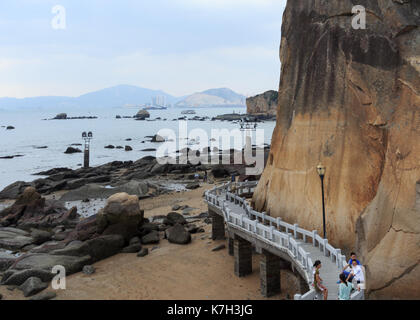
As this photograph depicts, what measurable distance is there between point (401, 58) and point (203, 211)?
24.3 m

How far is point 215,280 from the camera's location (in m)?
20.4

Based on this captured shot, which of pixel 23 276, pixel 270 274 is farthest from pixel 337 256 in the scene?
pixel 23 276

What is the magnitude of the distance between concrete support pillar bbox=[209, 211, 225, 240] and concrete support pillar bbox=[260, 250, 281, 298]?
8.35 metres

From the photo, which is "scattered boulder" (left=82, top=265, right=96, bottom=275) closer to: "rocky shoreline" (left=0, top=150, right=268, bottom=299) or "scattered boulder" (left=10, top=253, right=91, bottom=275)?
"rocky shoreline" (left=0, top=150, right=268, bottom=299)

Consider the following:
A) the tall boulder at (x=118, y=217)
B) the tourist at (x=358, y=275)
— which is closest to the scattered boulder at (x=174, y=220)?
the tall boulder at (x=118, y=217)

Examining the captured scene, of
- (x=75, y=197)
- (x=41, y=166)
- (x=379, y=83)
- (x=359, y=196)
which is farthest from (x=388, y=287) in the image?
(x=41, y=166)

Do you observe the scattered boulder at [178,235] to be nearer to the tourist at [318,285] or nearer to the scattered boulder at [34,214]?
the scattered boulder at [34,214]

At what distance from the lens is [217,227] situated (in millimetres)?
26406

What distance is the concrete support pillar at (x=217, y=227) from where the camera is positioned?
26.2 metres

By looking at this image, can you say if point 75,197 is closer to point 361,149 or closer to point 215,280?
point 215,280

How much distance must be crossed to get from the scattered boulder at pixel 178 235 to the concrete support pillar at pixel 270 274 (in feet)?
30.4

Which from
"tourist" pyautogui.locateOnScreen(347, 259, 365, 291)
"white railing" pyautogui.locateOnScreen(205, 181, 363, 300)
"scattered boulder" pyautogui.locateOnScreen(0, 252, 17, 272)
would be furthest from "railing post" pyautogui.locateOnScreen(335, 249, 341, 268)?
"scattered boulder" pyautogui.locateOnScreen(0, 252, 17, 272)

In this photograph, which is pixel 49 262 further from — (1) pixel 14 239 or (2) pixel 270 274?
(2) pixel 270 274

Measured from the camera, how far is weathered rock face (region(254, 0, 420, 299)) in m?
12.4
